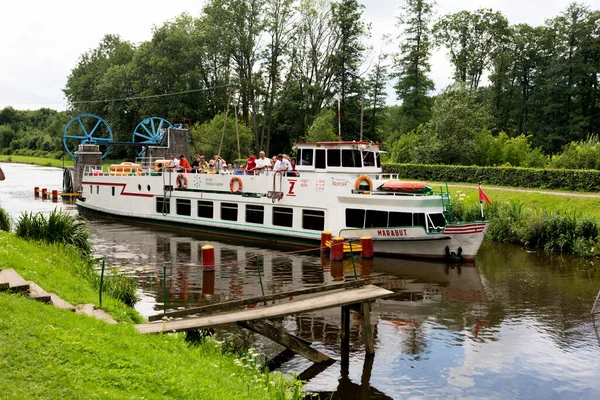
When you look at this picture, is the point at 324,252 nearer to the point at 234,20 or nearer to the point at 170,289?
the point at 170,289

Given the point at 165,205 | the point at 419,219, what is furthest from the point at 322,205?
the point at 165,205

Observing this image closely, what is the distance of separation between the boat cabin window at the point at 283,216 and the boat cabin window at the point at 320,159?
2454 mm

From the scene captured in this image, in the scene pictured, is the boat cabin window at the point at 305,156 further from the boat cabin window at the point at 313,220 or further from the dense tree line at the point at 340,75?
the dense tree line at the point at 340,75

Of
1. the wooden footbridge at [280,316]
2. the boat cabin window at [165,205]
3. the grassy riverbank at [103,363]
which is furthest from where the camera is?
the boat cabin window at [165,205]

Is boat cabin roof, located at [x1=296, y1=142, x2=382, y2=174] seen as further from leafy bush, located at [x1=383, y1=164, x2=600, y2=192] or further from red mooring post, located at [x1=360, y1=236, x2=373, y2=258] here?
leafy bush, located at [x1=383, y1=164, x2=600, y2=192]

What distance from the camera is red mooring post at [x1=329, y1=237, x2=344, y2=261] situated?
74.6ft

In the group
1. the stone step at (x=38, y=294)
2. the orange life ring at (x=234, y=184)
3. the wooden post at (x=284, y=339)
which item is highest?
the orange life ring at (x=234, y=184)

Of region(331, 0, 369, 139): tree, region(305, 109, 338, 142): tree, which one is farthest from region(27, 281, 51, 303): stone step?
region(331, 0, 369, 139): tree

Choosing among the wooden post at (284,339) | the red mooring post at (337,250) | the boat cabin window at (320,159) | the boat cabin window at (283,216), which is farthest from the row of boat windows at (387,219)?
the wooden post at (284,339)

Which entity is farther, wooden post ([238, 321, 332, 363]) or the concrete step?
wooden post ([238, 321, 332, 363])

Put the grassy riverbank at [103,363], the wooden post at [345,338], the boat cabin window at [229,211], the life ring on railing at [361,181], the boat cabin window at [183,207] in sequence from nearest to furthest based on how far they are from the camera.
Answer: the grassy riverbank at [103,363] → the wooden post at [345,338] → the life ring on railing at [361,181] → the boat cabin window at [229,211] → the boat cabin window at [183,207]

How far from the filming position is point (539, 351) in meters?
13.1

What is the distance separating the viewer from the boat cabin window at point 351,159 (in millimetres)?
25250

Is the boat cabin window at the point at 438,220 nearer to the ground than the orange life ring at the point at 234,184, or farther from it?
nearer to the ground
